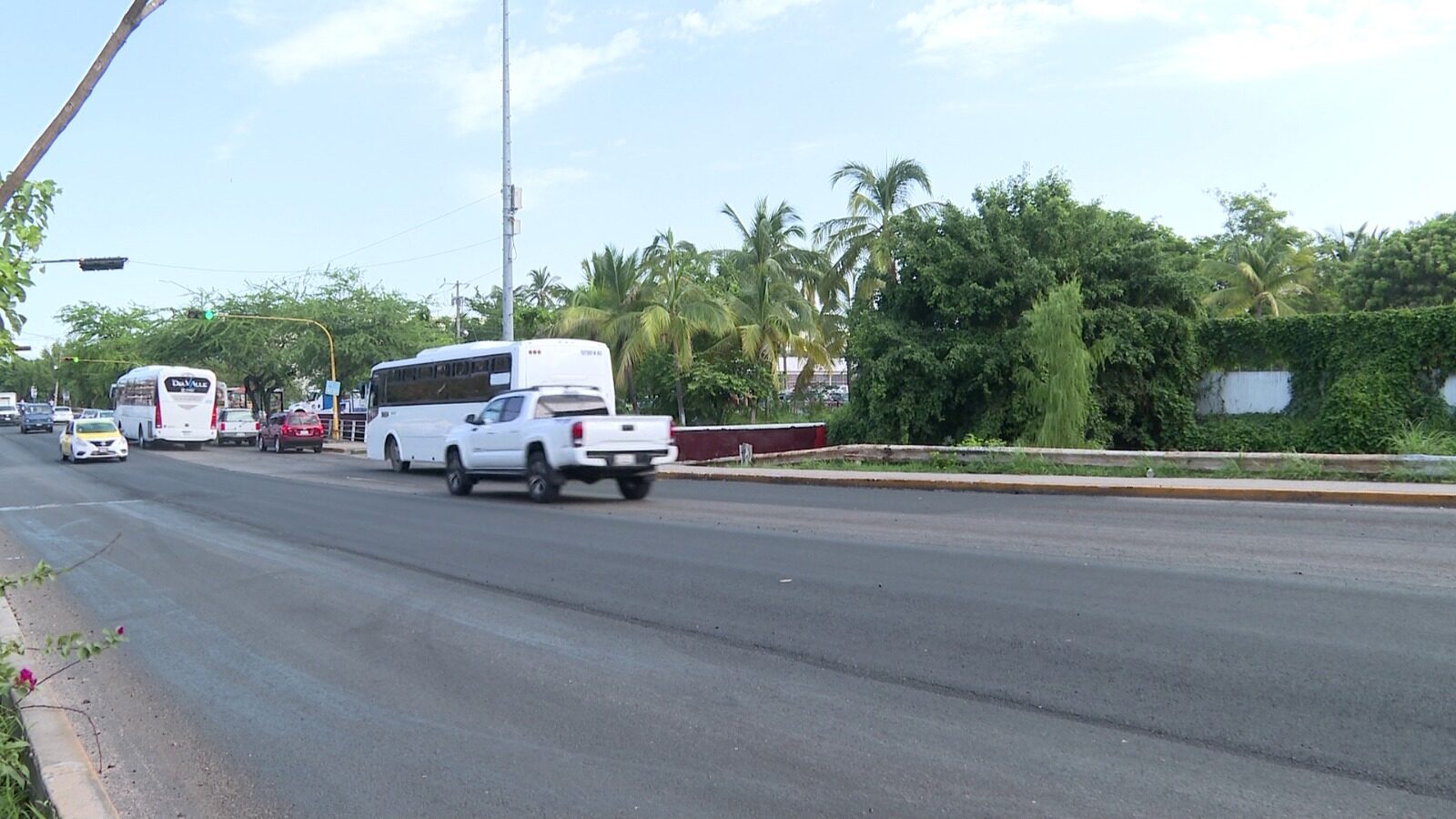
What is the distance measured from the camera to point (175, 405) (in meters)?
45.4

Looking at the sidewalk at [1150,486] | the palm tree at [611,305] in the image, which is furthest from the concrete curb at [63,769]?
the palm tree at [611,305]

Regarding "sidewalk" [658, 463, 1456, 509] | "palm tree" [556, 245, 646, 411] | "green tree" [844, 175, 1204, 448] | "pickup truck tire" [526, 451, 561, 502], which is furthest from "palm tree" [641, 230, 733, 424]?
"pickup truck tire" [526, 451, 561, 502]

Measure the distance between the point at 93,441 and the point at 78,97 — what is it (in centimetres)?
3450

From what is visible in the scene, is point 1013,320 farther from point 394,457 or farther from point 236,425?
point 236,425

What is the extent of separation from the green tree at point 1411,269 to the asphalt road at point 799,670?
29.4 m

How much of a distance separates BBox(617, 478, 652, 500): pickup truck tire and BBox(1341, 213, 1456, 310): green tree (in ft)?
101

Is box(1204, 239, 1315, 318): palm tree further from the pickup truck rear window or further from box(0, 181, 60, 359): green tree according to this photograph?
box(0, 181, 60, 359): green tree

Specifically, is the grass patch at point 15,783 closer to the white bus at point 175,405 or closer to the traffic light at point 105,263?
the traffic light at point 105,263

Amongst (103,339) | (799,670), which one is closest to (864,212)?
(799,670)

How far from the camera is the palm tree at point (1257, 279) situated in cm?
4159

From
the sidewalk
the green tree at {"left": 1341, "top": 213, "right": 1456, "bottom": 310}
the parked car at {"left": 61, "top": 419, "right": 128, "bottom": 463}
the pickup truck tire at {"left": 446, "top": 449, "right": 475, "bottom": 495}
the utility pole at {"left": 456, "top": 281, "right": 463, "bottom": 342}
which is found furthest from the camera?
the utility pole at {"left": 456, "top": 281, "right": 463, "bottom": 342}

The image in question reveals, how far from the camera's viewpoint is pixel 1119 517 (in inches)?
516

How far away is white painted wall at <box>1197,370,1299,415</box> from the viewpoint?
25391 mm

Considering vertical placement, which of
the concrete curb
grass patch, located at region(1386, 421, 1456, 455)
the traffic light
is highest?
the traffic light
